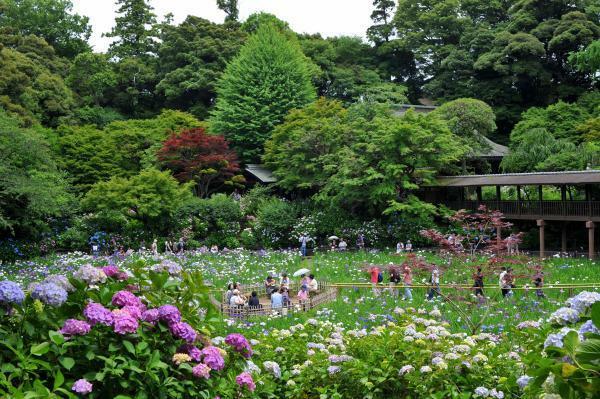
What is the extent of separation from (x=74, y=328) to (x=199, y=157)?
23846 mm

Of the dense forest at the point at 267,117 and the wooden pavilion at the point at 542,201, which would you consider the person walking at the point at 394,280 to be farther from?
the wooden pavilion at the point at 542,201

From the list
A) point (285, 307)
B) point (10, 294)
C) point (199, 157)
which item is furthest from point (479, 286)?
point (199, 157)

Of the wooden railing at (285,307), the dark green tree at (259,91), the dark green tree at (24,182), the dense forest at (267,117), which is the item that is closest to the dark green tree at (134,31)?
the dense forest at (267,117)

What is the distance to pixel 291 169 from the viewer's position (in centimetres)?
2608

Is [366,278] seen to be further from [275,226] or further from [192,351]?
[192,351]

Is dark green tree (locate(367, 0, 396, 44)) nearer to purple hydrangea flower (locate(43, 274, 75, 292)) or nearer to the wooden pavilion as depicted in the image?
the wooden pavilion

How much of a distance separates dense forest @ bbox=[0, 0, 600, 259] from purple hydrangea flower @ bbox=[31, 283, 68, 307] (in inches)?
290

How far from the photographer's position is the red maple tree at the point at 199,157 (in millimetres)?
26688

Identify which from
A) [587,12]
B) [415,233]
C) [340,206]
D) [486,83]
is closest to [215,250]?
[340,206]

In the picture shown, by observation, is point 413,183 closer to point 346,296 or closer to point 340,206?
point 340,206

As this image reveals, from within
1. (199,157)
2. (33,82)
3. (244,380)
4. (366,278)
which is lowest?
(366,278)

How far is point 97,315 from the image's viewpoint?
3611 mm

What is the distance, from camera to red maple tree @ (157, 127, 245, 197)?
26.7 metres

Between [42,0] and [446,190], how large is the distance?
108 ft
